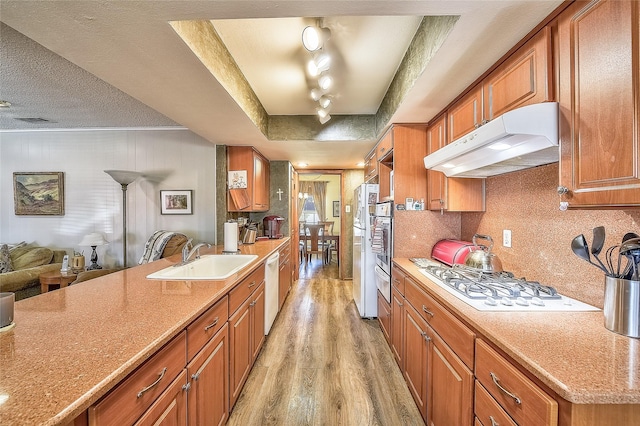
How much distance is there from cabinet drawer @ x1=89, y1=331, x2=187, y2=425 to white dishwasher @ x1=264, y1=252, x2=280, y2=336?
4.84 feet

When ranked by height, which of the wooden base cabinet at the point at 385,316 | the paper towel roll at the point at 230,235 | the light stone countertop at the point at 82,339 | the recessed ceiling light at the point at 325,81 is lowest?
the wooden base cabinet at the point at 385,316

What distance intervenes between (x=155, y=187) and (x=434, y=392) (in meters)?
3.96

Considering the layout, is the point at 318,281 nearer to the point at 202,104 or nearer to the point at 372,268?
the point at 372,268

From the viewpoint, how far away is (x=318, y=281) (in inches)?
190

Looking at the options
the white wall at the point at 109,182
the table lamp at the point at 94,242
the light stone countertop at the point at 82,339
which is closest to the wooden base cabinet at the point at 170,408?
the light stone countertop at the point at 82,339

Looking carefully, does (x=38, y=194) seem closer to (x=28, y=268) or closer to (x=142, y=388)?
(x=28, y=268)

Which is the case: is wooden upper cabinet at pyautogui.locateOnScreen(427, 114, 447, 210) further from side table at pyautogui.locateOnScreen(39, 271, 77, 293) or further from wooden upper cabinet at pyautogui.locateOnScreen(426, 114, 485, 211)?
side table at pyautogui.locateOnScreen(39, 271, 77, 293)

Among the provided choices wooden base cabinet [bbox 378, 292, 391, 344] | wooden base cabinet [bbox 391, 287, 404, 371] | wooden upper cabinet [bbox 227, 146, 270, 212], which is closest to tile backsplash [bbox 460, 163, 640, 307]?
wooden base cabinet [bbox 391, 287, 404, 371]

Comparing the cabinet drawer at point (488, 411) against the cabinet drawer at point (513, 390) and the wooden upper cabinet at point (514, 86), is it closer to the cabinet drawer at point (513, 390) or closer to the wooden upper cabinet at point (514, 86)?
the cabinet drawer at point (513, 390)

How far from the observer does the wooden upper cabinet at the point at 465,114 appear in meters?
1.58

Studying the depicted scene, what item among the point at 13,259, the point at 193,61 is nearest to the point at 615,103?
the point at 193,61

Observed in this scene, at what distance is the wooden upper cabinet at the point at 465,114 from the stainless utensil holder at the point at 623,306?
3.37 feet

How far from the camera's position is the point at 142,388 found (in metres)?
0.81

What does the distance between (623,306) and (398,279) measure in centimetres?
136
